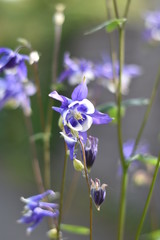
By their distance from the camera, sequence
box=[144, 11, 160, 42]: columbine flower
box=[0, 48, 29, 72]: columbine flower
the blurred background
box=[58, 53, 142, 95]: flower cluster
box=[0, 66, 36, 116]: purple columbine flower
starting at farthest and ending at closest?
the blurred background → box=[144, 11, 160, 42]: columbine flower → box=[0, 66, 36, 116]: purple columbine flower → box=[58, 53, 142, 95]: flower cluster → box=[0, 48, 29, 72]: columbine flower

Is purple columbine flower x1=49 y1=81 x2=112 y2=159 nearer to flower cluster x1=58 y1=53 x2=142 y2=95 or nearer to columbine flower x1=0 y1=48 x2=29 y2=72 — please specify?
columbine flower x1=0 y1=48 x2=29 y2=72

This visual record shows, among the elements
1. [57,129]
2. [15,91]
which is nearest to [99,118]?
[15,91]

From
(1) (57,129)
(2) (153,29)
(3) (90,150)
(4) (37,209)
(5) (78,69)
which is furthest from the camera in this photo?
(1) (57,129)

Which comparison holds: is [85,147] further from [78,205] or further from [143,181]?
[78,205]

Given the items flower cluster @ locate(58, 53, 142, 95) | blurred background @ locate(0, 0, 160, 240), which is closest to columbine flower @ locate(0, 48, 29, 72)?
flower cluster @ locate(58, 53, 142, 95)

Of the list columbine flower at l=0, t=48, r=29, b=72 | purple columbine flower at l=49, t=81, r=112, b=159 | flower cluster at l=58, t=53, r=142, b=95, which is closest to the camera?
purple columbine flower at l=49, t=81, r=112, b=159

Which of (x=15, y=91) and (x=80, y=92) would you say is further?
(x=15, y=91)

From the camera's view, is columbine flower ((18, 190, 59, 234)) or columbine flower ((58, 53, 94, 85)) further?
columbine flower ((58, 53, 94, 85))

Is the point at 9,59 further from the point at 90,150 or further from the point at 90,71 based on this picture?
the point at 90,71
